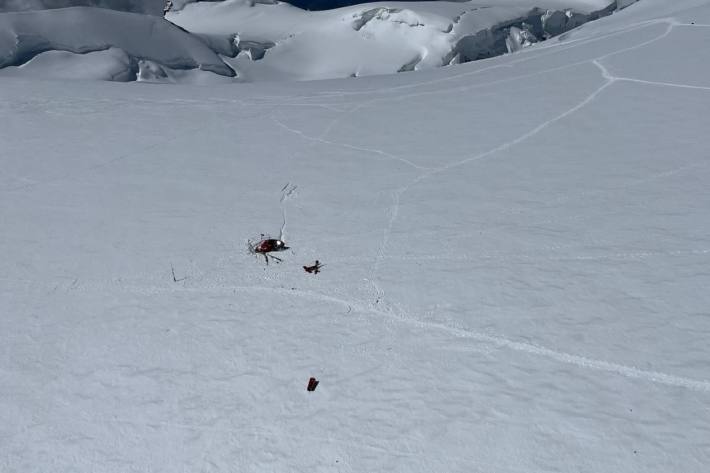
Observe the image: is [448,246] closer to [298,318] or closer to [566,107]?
[298,318]

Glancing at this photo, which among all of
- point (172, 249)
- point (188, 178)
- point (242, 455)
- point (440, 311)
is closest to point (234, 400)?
point (242, 455)

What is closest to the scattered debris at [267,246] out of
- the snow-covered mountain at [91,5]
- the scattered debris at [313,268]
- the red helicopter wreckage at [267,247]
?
the red helicopter wreckage at [267,247]

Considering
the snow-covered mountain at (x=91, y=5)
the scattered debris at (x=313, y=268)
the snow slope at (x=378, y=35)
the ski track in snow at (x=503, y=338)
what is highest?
the ski track in snow at (x=503, y=338)

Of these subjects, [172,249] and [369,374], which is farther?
[172,249]

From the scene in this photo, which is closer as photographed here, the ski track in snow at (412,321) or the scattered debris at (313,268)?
the ski track in snow at (412,321)

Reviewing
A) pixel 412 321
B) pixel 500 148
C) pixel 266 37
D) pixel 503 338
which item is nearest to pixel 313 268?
pixel 412 321

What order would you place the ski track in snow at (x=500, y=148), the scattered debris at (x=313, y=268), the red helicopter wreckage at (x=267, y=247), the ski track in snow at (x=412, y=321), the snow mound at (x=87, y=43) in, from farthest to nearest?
the snow mound at (x=87, y=43) → the ski track in snow at (x=500, y=148) → the red helicopter wreckage at (x=267, y=247) → the scattered debris at (x=313, y=268) → the ski track in snow at (x=412, y=321)

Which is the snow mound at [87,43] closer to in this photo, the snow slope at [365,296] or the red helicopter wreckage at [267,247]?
the snow slope at [365,296]
